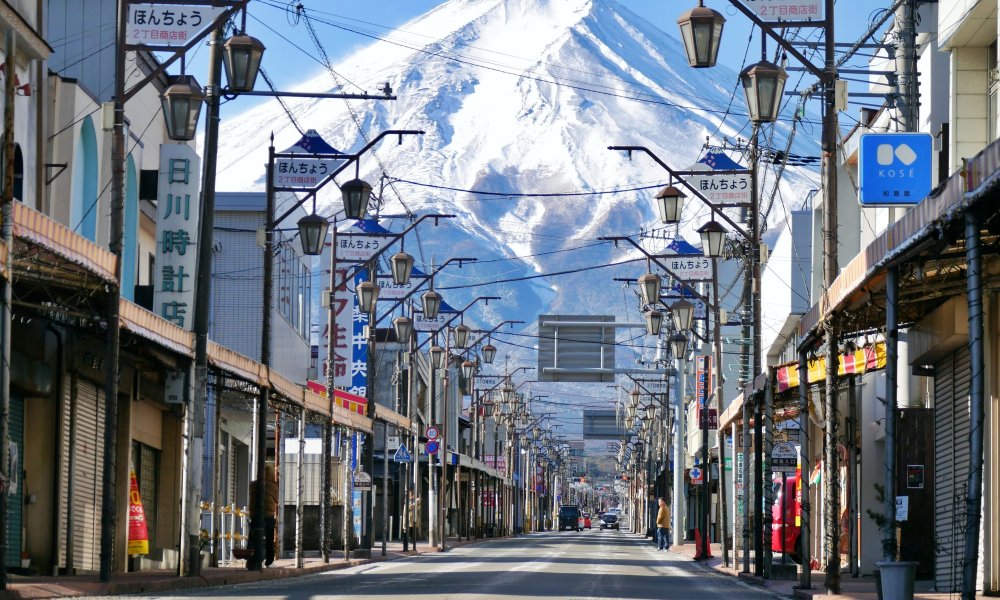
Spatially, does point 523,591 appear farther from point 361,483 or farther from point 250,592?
point 361,483

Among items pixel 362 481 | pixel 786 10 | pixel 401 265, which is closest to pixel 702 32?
pixel 786 10

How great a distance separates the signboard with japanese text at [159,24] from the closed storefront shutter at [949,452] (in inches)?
472

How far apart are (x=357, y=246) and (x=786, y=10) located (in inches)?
771

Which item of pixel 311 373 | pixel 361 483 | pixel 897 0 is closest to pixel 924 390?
pixel 897 0

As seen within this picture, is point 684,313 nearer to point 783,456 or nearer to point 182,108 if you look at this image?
point 783,456

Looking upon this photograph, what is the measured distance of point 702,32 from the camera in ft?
69.6

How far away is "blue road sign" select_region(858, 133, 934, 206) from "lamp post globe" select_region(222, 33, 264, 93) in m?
8.83

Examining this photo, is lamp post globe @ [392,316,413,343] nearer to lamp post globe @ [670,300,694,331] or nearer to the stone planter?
lamp post globe @ [670,300,694,331]

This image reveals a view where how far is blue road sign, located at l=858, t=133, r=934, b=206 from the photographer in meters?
21.8

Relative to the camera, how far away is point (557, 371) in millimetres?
70062

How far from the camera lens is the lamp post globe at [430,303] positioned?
48.2 m

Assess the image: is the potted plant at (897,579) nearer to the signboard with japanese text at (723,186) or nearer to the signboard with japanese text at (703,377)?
the signboard with japanese text at (723,186)

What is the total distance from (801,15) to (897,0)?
500 centimetres

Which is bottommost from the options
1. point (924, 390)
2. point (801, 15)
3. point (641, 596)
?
point (641, 596)
